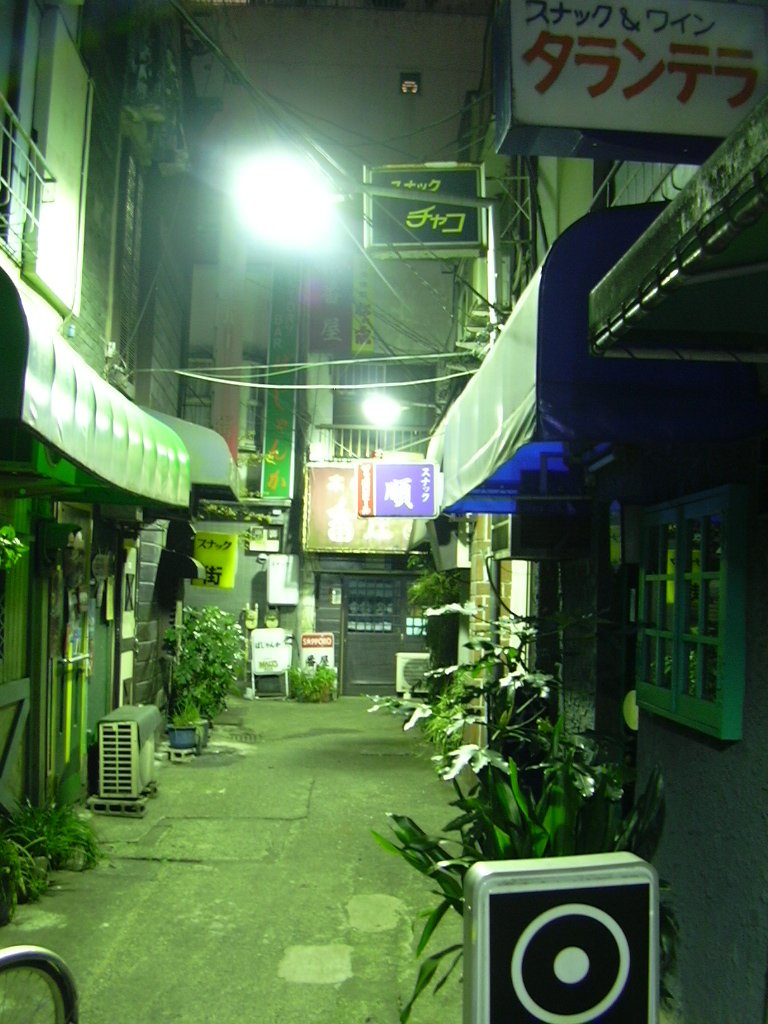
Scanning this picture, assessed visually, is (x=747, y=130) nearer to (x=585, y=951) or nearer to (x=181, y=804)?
(x=585, y=951)

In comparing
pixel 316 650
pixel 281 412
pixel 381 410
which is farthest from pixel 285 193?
pixel 316 650

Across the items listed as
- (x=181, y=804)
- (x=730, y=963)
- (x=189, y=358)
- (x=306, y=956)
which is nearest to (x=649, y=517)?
(x=730, y=963)

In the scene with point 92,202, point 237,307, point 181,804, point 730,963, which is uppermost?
point 237,307

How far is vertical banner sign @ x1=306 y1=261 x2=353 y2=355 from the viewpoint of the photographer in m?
20.2

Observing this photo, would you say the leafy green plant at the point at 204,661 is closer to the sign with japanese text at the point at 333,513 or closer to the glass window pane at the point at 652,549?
the sign with japanese text at the point at 333,513

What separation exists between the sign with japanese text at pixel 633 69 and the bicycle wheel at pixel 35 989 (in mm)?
4006

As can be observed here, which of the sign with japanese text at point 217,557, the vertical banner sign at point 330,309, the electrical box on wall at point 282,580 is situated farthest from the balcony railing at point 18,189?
the electrical box on wall at point 282,580

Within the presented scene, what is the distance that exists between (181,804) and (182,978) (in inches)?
189

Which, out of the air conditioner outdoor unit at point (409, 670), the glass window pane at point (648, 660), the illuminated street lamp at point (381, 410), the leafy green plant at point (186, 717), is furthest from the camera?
the air conditioner outdoor unit at point (409, 670)

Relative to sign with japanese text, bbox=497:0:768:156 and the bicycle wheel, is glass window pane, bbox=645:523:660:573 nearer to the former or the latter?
sign with japanese text, bbox=497:0:768:156

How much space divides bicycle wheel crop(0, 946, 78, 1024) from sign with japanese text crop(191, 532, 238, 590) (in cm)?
1268

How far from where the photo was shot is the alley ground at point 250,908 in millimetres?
5566

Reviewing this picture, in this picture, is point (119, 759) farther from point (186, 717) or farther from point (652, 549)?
point (652, 549)

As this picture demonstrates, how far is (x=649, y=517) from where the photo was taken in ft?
17.2
